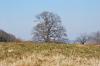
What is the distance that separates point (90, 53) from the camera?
56.1ft

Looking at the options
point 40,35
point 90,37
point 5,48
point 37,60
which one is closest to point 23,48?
point 5,48

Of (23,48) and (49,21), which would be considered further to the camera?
(49,21)

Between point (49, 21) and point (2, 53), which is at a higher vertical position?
point (49, 21)

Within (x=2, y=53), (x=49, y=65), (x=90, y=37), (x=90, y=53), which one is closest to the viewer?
(x=49, y=65)

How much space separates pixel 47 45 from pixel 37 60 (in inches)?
226

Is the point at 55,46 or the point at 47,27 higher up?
the point at 47,27

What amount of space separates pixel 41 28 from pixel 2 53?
136ft

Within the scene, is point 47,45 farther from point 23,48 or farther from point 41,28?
point 41,28

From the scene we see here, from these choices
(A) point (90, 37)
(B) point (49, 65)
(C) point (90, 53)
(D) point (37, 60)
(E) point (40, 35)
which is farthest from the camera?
(A) point (90, 37)

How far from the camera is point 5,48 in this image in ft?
56.1

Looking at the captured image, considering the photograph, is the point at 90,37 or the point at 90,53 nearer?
the point at 90,53

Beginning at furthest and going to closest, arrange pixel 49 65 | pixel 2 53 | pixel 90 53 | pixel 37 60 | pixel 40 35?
pixel 40 35 → pixel 90 53 → pixel 2 53 → pixel 37 60 → pixel 49 65

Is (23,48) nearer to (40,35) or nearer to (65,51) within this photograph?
(65,51)

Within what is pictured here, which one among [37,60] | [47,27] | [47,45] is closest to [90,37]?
[47,27]
